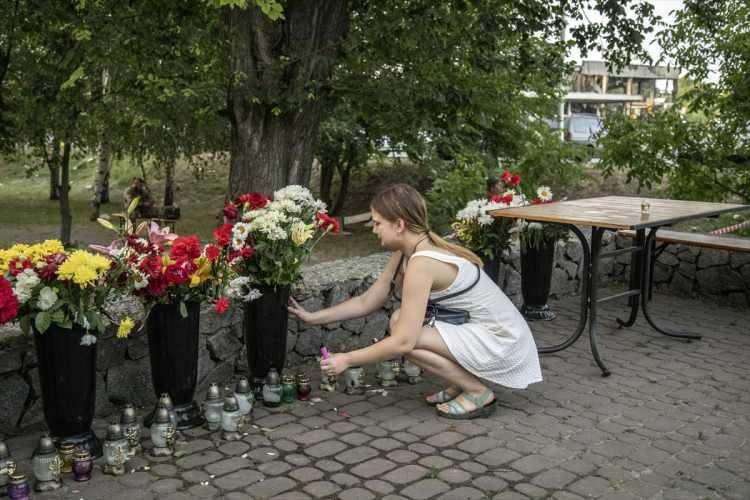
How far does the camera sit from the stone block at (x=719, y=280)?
321 inches

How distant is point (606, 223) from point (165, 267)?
2.84 meters

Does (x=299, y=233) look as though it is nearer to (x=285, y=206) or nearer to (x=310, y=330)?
(x=285, y=206)

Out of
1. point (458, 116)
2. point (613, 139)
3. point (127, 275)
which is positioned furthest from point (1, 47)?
point (127, 275)

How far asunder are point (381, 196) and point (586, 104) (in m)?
43.1

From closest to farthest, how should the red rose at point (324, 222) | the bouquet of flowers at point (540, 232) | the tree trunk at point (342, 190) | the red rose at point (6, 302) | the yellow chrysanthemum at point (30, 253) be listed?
1. the red rose at point (6, 302)
2. the yellow chrysanthemum at point (30, 253)
3. the red rose at point (324, 222)
4. the bouquet of flowers at point (540, 232)
5. the tree trunk at point (342, 190)

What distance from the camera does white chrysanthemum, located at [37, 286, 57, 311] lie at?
3.82 metres

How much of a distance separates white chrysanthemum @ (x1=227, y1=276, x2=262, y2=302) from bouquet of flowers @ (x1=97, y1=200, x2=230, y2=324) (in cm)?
7

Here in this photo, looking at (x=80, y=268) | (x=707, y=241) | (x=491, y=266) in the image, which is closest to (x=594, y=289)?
(x=491, y=266)

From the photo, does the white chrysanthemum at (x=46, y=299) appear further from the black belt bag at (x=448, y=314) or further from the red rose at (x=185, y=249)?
the black belt bag at (x=448, y=314)

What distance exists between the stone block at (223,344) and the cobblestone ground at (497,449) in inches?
22.4

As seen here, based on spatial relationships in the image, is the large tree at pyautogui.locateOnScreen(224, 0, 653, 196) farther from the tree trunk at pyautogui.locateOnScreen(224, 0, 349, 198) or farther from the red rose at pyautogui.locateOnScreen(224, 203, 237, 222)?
the red rose at pyautogui.locateOnScreen(224, 203, 237, 222)

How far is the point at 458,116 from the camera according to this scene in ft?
32.2

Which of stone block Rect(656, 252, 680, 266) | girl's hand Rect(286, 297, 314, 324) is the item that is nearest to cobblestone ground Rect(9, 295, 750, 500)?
girl's hand Rect(286, 297, 314, 324)

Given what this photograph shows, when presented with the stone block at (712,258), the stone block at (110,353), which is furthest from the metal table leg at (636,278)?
the stone block at (110,353)
